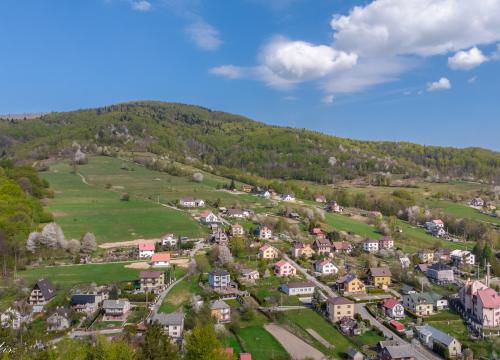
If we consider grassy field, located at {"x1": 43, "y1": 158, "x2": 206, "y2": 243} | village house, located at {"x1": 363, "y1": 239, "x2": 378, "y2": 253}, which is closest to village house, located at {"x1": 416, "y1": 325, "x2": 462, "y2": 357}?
village house, located at {"x1": 363, "y1": 239, "x2": 378, "y2": 253}

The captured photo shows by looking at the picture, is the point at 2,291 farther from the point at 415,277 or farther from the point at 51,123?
the point at 51,123

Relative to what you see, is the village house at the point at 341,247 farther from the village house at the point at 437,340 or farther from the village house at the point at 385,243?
the village house at the point at 437,340

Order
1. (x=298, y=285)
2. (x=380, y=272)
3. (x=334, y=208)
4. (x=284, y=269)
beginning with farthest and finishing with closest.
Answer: (x=334, y=208)
(x=284, y=269)
(x=380, y=272)
(x=298, y=285)

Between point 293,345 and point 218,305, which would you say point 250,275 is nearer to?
point 218,305

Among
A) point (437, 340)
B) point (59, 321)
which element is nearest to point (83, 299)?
point (59, 321)

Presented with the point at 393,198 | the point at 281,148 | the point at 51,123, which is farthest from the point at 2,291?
the point at 51,123

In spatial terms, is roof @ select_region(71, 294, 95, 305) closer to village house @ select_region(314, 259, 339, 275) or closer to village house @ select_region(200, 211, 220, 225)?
village house @ select_region(314, 259, 339, 275)
